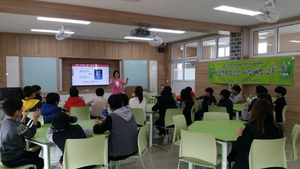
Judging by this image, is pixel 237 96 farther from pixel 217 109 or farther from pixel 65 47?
pixel 65 47

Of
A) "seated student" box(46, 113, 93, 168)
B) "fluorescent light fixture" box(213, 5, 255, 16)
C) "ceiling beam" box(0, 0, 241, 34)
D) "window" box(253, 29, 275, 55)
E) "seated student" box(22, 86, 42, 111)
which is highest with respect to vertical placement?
"fluorescent light fixture" box(213, 5, 255, 16)

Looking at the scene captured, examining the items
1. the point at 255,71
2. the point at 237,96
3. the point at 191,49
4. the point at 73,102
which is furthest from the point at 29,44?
the point at 255,71

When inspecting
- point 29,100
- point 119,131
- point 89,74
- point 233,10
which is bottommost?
point 119,131

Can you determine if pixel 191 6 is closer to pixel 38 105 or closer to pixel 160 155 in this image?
pixel 160 155

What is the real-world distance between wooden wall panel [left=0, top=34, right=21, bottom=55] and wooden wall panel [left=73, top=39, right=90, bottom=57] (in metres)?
1.78

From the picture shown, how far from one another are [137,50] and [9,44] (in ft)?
14.9

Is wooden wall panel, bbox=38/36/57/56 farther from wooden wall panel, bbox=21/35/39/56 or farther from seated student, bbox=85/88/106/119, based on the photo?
seated student, bbox=85/88/106/119

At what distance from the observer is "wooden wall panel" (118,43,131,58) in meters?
9.44

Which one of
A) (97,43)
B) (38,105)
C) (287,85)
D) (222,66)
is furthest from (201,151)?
(97,43)

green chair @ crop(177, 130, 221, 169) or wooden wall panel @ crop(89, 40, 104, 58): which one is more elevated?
wooden wall panel @ crop(89, 40, 104, 58)

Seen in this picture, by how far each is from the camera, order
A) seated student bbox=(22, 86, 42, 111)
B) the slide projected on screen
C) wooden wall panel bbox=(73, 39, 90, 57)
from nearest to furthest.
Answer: seated student bbox=(22, 86, 42, 111) → wooden wall panel bbox=(73, 39, 90, 57) → the slide projected on screen

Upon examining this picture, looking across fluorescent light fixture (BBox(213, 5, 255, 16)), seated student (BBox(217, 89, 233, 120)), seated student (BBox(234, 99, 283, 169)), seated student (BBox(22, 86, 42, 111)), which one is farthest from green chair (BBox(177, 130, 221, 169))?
fluorescent light fixture (BBox(213, 5, 255, 16))

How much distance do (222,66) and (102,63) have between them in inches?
180

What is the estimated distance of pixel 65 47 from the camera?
27.6ft
